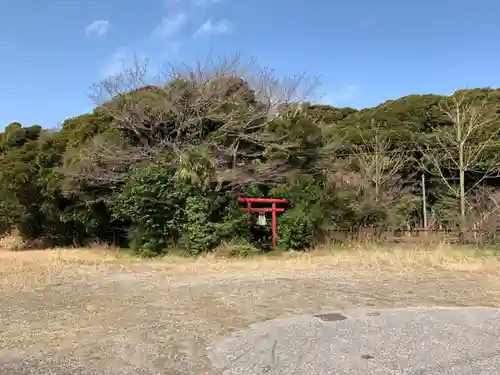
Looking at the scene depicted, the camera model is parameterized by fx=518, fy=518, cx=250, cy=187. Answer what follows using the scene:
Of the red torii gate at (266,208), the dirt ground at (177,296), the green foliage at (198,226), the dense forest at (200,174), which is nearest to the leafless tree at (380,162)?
the dense forest at (200,174)

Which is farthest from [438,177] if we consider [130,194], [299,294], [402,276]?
[299,294]

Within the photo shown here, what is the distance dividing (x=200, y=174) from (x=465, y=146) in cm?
1043

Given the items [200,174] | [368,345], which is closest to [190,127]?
[200,174]

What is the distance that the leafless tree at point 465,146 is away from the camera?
18203mm

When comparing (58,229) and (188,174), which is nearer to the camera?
(188,174)

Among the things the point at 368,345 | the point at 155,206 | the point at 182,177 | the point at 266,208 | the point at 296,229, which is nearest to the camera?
the point at 368,345

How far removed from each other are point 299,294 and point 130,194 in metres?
7.25

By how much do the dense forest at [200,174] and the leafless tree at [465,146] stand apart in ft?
0.23

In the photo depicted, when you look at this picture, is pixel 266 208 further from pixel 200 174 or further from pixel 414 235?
pixel 414 235

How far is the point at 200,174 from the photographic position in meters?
13.9

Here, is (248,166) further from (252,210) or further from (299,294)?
(299,294)

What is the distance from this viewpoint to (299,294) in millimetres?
8430

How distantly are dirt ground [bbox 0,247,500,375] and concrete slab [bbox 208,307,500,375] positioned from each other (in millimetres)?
391

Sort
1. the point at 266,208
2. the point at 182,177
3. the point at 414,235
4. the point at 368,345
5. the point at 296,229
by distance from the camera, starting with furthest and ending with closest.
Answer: the point at 414,235 → the point at 266,208 → the point at 296,229 → the point at 182,177 → the point at 368,345
